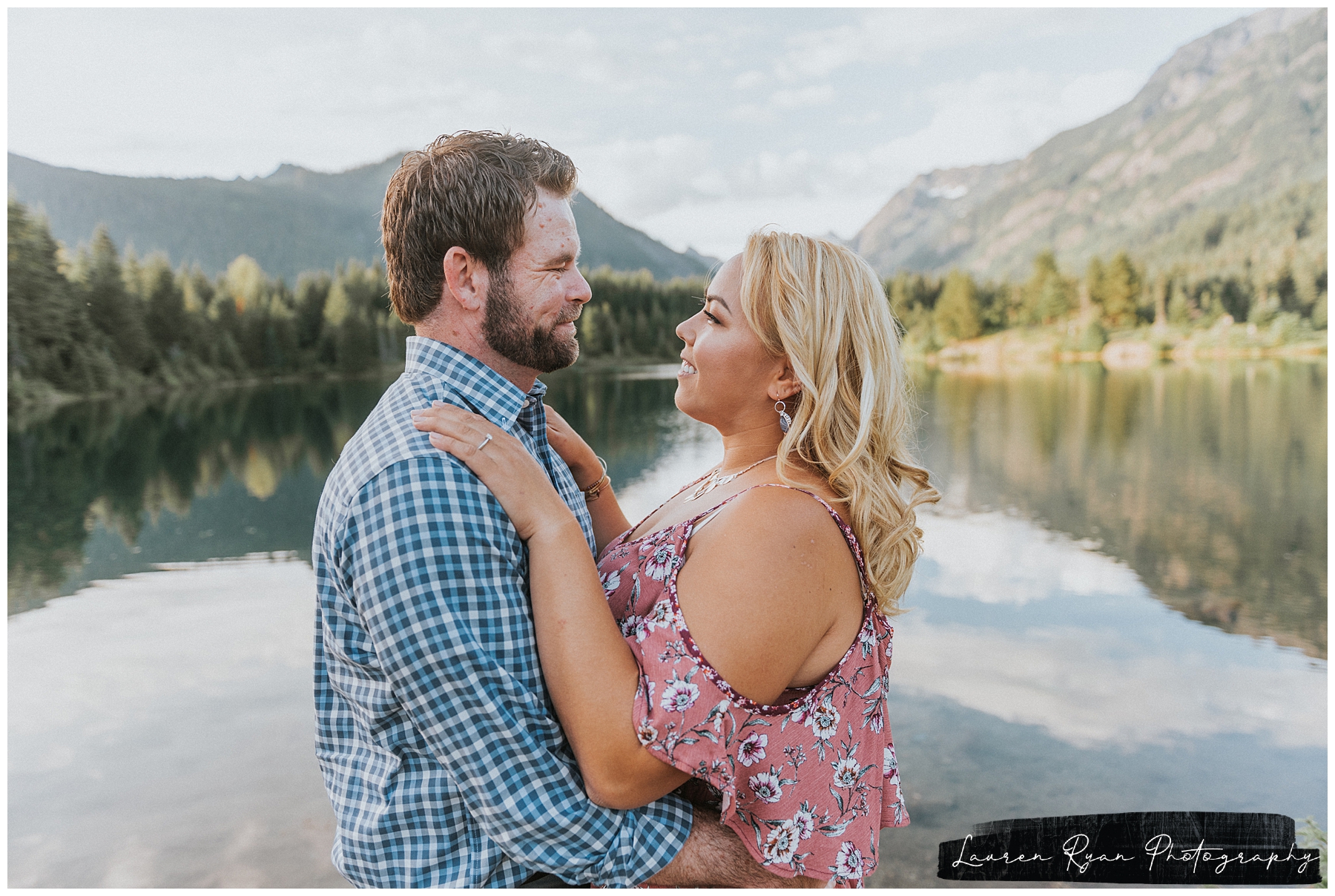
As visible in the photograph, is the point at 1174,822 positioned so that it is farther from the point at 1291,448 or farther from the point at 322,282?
the point at 322,282

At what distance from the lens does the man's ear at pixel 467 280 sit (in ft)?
7.35

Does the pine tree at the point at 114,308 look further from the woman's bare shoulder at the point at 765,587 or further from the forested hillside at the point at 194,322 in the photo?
the woman's bare shoulder at the point at 765,587

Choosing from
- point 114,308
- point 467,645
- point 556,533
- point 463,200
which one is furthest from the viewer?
point 114,308

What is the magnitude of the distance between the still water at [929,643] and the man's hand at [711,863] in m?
5.77

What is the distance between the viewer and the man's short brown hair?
2.21 metres

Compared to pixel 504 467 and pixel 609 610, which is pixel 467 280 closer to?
pixel 504 467

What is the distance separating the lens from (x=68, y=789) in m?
10.2

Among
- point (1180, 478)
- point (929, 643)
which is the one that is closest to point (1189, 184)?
point (1180, 478)

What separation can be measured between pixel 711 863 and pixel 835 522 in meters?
0.89

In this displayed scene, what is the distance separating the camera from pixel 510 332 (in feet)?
7.43

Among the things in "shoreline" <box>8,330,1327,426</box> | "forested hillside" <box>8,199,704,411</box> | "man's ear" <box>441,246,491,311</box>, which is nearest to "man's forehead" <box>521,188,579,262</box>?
"man's ear" <box>441,246,491,311</box>

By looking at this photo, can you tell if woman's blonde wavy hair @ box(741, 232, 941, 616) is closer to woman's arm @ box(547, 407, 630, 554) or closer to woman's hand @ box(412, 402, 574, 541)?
woman's hand @ box(412, 402, 574, 541)

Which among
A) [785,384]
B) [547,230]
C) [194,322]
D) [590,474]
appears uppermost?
[194,322]

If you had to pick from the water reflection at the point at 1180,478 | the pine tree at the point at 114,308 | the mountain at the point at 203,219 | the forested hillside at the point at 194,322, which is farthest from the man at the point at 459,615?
the mountain at the point at 203,219
